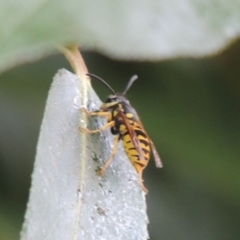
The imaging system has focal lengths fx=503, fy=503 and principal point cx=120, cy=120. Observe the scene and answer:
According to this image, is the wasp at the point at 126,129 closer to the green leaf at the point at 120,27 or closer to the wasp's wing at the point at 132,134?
the wasp's wing at the point at 132,134

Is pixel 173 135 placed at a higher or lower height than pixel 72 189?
higher

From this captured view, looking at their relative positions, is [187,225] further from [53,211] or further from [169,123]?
[53,211]

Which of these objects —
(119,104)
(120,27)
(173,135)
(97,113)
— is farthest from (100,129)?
(173,135)

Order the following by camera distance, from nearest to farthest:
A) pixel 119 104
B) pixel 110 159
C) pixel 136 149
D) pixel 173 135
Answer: pixel 110 159 < pixel 136 149 < pixel 119 104 < pixel 173 135

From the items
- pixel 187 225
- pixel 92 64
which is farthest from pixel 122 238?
pixel 187 225

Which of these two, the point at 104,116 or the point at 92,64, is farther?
the point at 92,64

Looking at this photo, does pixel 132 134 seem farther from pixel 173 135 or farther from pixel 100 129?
pixel 173 135

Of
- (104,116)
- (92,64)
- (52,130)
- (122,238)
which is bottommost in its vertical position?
(122,238)
